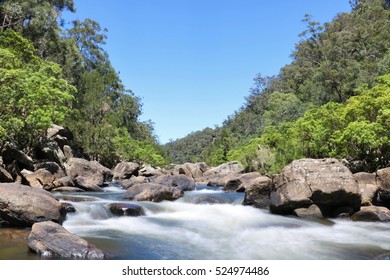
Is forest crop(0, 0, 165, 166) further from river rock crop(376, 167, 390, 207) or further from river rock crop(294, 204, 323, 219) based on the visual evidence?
Result: river rock crop(376, 167, 390, 207)

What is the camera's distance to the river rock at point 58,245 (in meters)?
7.33

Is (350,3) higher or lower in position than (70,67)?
higher

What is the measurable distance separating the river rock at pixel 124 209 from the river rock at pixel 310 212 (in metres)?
5.92

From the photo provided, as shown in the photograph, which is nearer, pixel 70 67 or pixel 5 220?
pixel 5 220

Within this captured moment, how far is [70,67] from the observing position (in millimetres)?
39156

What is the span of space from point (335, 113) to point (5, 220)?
1840cm

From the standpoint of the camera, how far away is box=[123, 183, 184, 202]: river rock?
1622cm

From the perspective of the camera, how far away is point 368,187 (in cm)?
1489

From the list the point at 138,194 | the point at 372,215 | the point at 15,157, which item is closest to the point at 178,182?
the point at 138,194

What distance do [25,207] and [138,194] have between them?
23.4 ft

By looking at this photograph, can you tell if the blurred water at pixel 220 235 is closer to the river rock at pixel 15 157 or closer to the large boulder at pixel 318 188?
the large boulder at pixel 318 188

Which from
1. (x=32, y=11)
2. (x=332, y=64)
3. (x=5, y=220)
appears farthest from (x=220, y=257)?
(x=332, y=64)

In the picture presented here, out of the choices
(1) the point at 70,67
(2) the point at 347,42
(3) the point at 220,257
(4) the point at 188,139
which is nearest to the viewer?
(3) the point at 220,257
